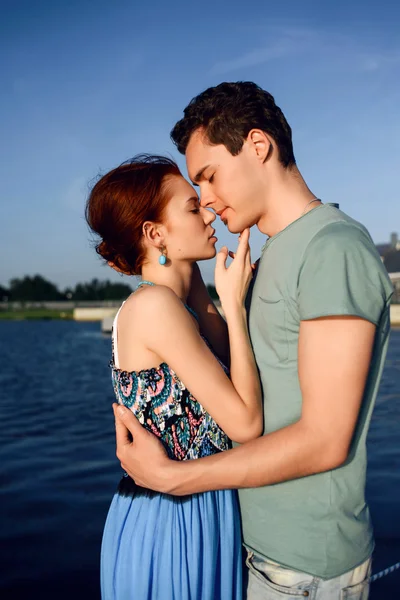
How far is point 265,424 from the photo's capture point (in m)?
1.98

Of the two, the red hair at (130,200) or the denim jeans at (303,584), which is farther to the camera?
the red hair at (130,200)

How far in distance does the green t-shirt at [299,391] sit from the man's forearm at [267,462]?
13 cm

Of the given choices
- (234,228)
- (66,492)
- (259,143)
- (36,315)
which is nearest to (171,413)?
(234,228)

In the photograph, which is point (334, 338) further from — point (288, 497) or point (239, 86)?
point (239, 86)

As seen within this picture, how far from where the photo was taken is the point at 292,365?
1886mm

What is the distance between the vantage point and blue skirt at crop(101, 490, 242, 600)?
204cm

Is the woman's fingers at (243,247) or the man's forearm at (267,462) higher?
the woman's fingers at (243,247)

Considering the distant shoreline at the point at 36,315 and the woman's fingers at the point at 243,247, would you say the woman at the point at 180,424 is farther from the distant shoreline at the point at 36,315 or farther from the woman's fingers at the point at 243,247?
the distant shoreline at the point at 36,315

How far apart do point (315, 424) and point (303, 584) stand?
1.82 ft

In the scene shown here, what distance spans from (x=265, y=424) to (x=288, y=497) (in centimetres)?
24

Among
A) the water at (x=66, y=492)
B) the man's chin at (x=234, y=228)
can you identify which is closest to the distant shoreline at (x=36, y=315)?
the water at (x=66, y=492)

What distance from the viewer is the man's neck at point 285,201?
7.01 ft

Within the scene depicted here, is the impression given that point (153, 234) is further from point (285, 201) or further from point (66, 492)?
point (66, 492)

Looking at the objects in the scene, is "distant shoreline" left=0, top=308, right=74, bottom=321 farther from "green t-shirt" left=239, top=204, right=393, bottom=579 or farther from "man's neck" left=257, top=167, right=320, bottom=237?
"green t-shirt" left=239, top=204, right=393, bottom=579
